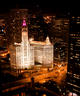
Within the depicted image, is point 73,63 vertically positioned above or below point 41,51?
below

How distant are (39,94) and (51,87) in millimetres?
406

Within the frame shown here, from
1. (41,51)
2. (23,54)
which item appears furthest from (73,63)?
(23,54)

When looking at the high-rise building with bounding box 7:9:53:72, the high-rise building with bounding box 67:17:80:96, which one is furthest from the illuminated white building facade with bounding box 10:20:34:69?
the high-rise building with bounding box 67:17:80:96

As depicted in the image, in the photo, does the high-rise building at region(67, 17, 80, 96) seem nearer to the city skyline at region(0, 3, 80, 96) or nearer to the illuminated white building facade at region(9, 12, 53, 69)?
the city skyline at region(0, 3, 80, 96)

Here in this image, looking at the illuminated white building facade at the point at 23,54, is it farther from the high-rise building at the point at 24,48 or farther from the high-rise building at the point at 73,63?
the high-rise building at the point at 73,63

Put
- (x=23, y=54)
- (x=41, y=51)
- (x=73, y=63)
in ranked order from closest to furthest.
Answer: (x=73, y=63)
(x=23, y=54)
(x=41, y=51)

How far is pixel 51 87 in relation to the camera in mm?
2158

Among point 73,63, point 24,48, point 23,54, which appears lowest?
point 73,63

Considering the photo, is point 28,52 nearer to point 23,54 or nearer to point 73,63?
point 23,54

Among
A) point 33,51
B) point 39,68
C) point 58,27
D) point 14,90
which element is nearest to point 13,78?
point 14,90

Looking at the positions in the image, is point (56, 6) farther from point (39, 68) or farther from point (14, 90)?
point (39, 68)

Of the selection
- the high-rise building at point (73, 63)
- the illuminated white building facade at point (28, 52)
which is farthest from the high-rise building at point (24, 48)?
the high-rise building at point (73, 63)

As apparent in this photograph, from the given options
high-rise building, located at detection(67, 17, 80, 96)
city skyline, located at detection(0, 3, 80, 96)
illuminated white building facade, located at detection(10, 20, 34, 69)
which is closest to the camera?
high-rise building, located at detection(67, 17, 80, 96)

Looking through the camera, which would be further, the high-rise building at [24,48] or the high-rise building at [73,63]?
the high-rise building at [24,48]
